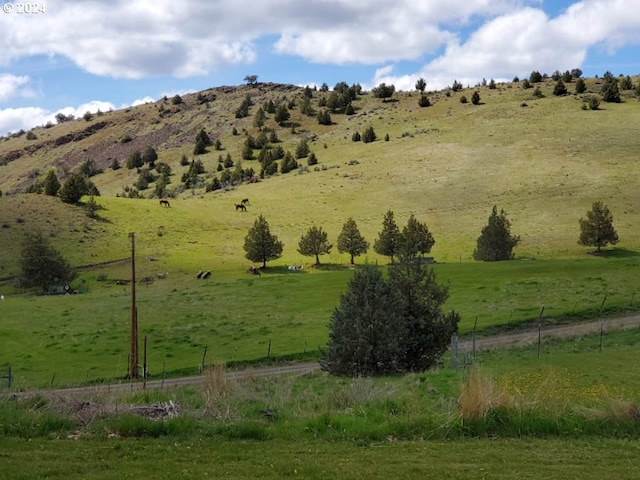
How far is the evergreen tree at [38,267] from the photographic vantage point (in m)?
61.0

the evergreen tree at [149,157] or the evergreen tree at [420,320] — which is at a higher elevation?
the evergreen tree at [149,157]

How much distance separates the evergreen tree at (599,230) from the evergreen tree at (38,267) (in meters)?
55.8

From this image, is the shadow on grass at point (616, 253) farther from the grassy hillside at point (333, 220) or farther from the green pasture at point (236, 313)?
the green pasture at point (236, 313)

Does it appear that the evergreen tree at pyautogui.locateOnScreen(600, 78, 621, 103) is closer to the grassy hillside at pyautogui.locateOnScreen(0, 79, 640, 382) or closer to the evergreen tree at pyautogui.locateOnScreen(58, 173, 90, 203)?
the grassy hillside at pyautogui.locateOnScreen(0, 79, 640, 382)

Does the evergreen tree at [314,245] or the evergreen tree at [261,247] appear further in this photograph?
the evergreen tree at [314,245]

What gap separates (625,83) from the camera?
14375cm

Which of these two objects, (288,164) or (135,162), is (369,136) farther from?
(135,162)

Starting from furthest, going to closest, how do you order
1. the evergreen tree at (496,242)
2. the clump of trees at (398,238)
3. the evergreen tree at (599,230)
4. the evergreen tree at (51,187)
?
the evergreen tree at (51,187), the clump of trees at (398,238), the evergreen tree at (599,230), the evergreen tree at (496,242)

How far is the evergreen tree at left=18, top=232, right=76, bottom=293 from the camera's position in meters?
61.0

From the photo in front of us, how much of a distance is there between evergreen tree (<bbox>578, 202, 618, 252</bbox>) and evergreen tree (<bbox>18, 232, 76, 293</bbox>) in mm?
55845

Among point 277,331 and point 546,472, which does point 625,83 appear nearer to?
point 277,331

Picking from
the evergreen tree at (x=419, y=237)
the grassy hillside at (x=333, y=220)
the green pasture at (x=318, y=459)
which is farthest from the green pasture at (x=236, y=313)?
the green pasture at (x=318, y=459)

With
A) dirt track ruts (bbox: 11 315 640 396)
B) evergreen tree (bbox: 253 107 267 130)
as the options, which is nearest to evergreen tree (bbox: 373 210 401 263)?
dirt track ruts (bbox: 11 315 640 396)

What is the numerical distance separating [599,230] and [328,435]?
60.7 meters
